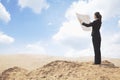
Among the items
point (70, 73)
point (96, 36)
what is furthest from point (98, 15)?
point (70, 73)

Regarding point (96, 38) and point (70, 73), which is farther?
point (96, 38)

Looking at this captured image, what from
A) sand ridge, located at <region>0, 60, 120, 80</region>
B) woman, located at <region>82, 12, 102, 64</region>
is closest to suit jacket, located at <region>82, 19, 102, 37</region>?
woman, located at <region>82, 12, 102, 64</region>

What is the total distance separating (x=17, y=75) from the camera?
12.0 metres

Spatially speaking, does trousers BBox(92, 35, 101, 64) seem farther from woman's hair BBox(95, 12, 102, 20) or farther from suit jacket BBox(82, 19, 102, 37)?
woman's hair BBox(95, 12, 102, 20)

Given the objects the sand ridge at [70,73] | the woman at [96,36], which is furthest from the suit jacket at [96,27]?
the sand ridge at [70,73]

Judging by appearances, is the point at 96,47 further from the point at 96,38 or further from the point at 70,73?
the point at 70,73

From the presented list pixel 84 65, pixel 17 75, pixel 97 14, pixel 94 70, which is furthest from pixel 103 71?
pixel 17 75

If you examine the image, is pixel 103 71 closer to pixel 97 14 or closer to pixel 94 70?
pixel 94 70

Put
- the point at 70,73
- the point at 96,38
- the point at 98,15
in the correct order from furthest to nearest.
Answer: the point at 98,15 < the point at 96,38 < the point at 70,73

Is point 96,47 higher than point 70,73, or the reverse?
point 96,47

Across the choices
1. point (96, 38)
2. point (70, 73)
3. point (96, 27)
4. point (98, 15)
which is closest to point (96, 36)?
point (96, 38)

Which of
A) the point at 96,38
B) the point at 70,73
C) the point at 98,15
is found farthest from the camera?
the point at 98,15

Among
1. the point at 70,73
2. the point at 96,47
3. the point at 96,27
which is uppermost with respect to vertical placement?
the point at 96,27

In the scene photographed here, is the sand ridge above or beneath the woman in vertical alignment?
beneath
